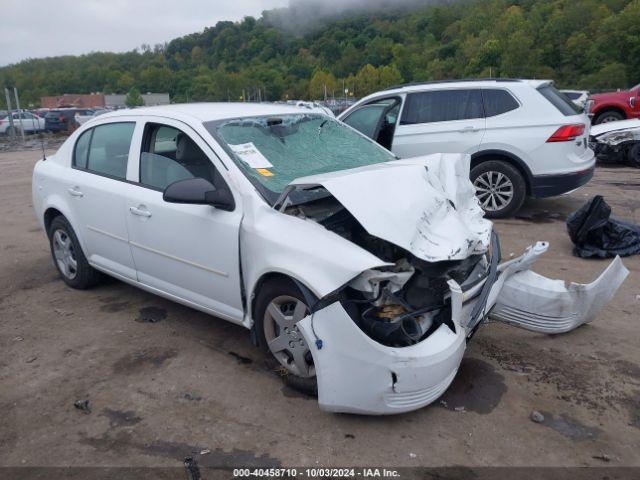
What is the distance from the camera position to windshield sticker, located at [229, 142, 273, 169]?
3526mm

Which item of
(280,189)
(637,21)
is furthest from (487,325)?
(637,21)

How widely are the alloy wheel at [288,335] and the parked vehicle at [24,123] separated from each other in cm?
3013

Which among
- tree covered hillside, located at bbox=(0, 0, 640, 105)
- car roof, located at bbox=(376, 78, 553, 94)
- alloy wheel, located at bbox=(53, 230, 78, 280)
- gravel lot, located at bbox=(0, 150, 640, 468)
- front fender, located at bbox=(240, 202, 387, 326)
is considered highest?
tree covered hillside, located at bbox=(0, 0, 640, 105)

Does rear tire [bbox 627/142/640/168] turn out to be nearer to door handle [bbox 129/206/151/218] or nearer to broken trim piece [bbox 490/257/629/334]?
broken trim piece [bbox 490/257/629/334]

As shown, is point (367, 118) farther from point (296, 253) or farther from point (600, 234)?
point (296, 253)

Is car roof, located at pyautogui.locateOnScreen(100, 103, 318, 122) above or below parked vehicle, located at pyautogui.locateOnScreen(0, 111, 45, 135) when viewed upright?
above

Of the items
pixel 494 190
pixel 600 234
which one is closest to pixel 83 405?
pixel 600 234

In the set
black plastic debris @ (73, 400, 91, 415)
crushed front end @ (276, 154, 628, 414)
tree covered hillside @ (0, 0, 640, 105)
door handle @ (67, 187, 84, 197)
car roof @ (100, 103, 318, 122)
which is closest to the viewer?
crushed front end @ (276, 154, 628, 414)

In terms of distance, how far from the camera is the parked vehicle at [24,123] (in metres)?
28.5

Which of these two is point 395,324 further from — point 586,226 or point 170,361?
point 586,226

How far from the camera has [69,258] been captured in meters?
5.00

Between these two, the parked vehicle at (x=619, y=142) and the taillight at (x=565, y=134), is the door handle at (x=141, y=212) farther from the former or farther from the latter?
the parked vehicle at (x=619, y=142)

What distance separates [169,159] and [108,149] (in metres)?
0.86

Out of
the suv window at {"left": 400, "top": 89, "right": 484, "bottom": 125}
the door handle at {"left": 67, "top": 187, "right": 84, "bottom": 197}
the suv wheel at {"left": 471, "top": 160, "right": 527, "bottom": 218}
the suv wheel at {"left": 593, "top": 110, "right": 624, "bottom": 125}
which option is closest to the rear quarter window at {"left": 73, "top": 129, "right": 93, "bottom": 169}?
the door handle at {"left": 67, "top": 187, "right": 84, "bottom": 197}
